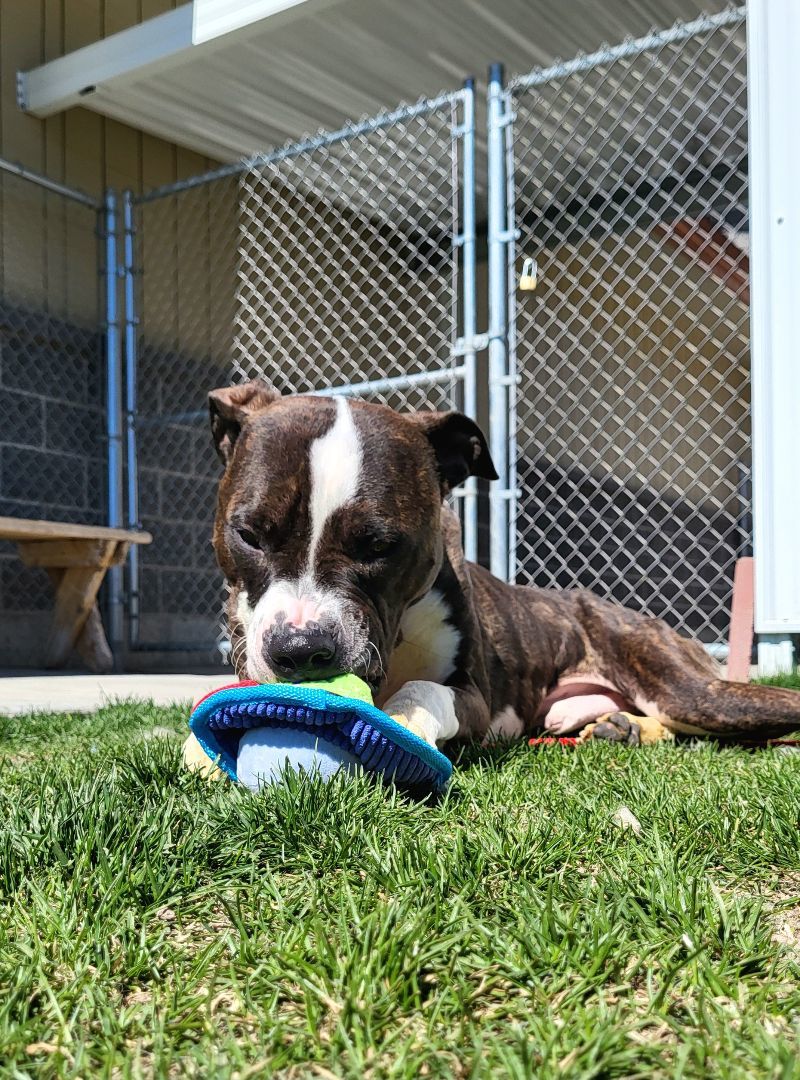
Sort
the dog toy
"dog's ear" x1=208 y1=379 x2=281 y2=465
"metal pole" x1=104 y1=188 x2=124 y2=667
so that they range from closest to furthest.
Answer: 1. the dog toy
2. "dog's ear" x1=208 y1=379 x2=281 y2=465
3. "metal pole" x1=104 y1=188 x2=124 y2=667

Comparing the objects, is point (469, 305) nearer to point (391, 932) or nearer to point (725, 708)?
point (725, 708)

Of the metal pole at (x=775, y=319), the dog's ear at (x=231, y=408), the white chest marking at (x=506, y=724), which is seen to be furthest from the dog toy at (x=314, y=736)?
the metal pole at (x=775, y=319)

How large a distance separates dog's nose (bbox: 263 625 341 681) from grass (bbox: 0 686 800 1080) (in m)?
0.33

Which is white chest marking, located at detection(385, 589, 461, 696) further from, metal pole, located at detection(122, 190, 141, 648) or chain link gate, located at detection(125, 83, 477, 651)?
metal pole, located at detection(122, 190, 141, 648)

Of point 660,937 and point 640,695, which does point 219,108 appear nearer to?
point 640,695

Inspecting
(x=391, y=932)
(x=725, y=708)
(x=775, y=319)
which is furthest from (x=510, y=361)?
(x=391, y=932)

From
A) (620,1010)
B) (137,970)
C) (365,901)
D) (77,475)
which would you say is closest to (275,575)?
(365,901)

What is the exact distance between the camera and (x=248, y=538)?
2561 millimetres

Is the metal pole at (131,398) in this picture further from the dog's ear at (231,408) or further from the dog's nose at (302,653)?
the dog's nose at (302,653)

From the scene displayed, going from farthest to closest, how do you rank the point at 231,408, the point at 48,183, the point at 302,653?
the point at 48,183, the point at 231,408, the point at 302,653

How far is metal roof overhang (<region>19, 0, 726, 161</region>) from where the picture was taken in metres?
7.04

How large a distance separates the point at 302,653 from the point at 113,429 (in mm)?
5983

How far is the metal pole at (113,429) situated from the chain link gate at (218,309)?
10cm

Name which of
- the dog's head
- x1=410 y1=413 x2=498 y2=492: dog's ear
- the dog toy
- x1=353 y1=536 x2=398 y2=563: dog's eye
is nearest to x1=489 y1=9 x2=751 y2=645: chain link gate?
x1=410 y1=413 x2=498 y2=492: dog's ear
